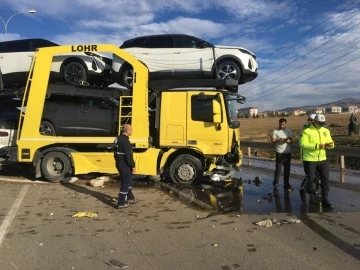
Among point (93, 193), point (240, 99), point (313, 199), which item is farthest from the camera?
point (240, 99)

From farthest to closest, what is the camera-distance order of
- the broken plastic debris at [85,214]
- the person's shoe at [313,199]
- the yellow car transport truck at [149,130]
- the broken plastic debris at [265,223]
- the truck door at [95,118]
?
the truck door at [95,118], the yellow car transport truck at [149,130], the person's shoe at [313,199], the broken plastic debris at [85,214], the broken plastic debris at [265,223]

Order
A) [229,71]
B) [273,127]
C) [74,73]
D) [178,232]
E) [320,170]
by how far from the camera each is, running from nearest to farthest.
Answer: [178,232] < [320,170] < [229,71] < [74,73] < [273,127]

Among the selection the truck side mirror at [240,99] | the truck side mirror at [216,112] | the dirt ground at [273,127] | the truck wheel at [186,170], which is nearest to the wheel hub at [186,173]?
the truck wheel at [186,170]

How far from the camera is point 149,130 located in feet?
33.0

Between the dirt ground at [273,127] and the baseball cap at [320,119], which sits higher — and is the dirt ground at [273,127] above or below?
above

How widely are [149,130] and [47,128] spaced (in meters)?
2.68

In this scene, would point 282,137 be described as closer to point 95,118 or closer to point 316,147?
point 316,147

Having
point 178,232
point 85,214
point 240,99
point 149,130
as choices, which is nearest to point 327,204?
point 178,232

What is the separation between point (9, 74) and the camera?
11.1 meters

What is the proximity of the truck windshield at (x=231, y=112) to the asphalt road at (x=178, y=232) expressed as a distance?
73.3 inches

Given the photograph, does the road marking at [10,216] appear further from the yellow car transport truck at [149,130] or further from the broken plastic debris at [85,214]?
the yellow car transport truck at [149,130]

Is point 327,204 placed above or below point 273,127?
below

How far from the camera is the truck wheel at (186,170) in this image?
973 centimetres

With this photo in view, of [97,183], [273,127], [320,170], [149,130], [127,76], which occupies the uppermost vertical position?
[273,127]
